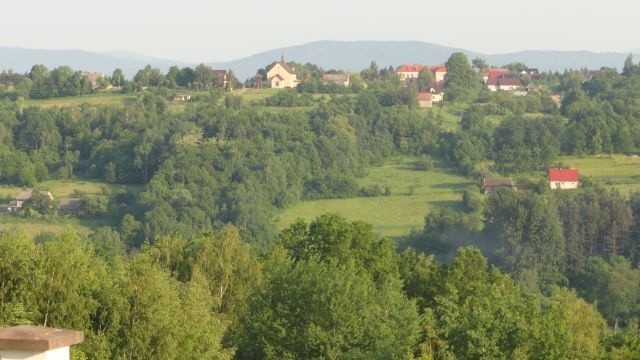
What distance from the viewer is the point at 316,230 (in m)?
39.2

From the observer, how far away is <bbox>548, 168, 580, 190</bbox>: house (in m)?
89.4

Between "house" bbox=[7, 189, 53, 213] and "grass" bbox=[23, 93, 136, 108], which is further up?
"grass" bbox=[23, 93, 136, 108]

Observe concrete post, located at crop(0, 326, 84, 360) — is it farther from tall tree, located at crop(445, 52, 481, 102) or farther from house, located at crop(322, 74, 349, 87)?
house, located at crop(322, 74, 349, 87)

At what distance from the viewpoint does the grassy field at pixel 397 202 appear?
3292 inches

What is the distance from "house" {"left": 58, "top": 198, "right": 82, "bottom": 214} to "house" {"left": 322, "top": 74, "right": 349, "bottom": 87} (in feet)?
153

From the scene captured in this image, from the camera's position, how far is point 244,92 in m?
122

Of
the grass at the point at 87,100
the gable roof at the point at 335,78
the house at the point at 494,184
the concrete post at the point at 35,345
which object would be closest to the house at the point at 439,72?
the gable roof at the point at 335,78

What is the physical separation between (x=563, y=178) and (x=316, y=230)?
53944mm

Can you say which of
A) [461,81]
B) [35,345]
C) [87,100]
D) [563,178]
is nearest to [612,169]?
[563,178]

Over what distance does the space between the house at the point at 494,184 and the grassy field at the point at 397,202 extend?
1.45 meters

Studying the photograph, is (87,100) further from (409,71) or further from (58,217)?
(409,71)

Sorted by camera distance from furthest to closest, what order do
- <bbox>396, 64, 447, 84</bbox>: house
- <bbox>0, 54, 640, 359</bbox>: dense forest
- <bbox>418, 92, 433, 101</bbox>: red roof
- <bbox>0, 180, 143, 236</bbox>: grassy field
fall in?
1. <bbox>396, 64, 447, 84</bbox>: house
2. <bbox>418, 92, 433, 101</bbox>: red roof
3. <bbox>0, 180, 143, 236</bbox>: grassy field
4. <bbox>0, 54, 640, 359</bbox>: dense forest

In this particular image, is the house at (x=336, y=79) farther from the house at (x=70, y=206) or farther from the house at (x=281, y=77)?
the house at (x=70, y=206)

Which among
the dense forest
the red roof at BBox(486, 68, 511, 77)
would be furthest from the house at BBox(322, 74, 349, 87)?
the red roof at BBox(486, 68, 511, 77)
